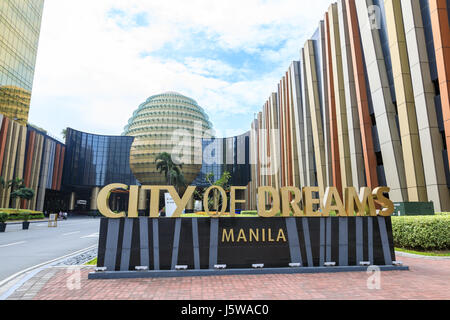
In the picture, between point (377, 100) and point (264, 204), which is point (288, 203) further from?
point (377, 100)

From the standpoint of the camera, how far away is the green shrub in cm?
1323

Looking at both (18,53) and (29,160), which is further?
(29,160)

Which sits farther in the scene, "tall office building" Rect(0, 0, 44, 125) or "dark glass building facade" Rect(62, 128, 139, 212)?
"dark glass building facade" Rect(62, 128, 139, 212)

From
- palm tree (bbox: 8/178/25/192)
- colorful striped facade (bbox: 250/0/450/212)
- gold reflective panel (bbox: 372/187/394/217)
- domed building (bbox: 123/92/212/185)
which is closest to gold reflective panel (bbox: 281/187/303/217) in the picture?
gold reflective panel (bbox: 372/187/394/217)

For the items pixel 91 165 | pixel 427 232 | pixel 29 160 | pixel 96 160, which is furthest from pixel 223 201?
pixel 96 160

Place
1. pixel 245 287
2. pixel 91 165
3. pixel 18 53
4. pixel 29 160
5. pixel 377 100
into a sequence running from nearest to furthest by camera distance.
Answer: pixel 245 287 → pixel 377 100 → pixel 18 53 → pixel 29 160 → pixel 91 165

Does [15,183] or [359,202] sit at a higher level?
[15,183]

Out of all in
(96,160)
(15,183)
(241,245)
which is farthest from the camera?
(96,160)

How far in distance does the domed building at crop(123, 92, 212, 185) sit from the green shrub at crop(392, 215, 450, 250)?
3506 inches

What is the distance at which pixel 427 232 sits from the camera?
43.9 feet

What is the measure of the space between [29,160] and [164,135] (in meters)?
48.6

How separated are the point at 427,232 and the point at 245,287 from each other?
1084cm

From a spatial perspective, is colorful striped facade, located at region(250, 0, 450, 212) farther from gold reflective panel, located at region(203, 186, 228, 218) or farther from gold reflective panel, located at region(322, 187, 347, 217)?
gold reflective panel, located at region(203, 186, 228, 218)

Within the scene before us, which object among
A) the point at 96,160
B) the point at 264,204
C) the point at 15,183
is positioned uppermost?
the point at 96,160
